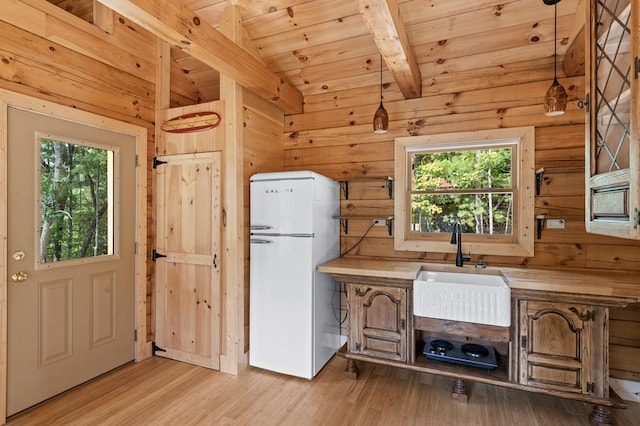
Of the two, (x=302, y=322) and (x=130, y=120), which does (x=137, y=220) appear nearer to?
(x=130, y=120)

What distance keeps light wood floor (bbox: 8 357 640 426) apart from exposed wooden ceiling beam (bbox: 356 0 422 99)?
2.49m

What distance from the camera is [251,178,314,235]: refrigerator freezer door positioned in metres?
2.62

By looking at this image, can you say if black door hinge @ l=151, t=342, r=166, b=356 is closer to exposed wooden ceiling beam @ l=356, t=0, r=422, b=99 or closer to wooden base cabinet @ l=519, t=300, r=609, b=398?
wooden base cabinet @ l=519, t=300, r=609, b=398

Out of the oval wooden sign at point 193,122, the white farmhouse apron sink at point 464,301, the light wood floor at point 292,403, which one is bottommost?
the light wood floor at point 292,403

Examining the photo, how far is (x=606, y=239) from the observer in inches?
97.7

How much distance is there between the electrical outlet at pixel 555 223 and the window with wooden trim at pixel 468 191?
12 cm

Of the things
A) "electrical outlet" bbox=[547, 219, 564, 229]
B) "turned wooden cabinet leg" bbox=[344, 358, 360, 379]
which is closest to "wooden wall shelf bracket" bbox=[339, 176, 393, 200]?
"electrical outlet" bbox=[547, 219, 564, 229]

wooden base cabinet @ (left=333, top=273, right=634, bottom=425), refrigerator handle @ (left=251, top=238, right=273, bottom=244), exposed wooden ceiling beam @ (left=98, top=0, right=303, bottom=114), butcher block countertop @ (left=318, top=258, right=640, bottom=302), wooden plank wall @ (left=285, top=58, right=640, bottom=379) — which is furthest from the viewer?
refrigerator handle @ (left=251, top=238, right=273, bottom=244)

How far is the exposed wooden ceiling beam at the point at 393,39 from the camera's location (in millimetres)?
1795

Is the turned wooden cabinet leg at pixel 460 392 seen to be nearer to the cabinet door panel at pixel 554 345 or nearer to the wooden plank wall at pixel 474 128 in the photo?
the cabinet door panel at pixel 554 345

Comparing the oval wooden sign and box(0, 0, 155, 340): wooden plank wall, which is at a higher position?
box(0, 0, 155, 340): wooden plank wall

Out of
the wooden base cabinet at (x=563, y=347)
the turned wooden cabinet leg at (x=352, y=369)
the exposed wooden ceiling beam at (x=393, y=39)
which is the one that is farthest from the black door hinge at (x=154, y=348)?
the exposed wooden ceiling beam at (x=393, y=39)

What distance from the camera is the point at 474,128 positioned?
2.84 m

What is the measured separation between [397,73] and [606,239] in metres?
2.06
